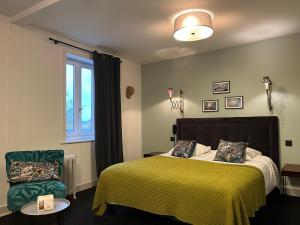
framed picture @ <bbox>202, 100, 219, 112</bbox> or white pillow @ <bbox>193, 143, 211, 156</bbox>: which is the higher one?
framed picture @ <bbox>202, 100, 219, 112</bbox>

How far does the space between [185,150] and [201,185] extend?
1524 millimetres

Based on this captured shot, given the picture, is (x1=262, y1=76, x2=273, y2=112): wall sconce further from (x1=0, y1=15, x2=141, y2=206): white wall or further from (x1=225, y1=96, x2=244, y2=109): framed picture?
(x1=0, y1=15, x2=141, y2=206): white wall

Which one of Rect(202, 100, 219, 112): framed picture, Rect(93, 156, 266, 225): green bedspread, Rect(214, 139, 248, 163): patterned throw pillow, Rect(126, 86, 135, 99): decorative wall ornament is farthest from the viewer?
Rect(126, 86, 135, 99): decorative wall ornament

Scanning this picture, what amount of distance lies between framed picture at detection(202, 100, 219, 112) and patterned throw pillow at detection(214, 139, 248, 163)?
97cm

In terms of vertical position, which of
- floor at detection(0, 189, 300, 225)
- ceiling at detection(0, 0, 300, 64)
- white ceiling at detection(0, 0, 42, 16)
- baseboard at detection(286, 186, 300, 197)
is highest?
white ceiling at detection(0, 0, 42, 16)

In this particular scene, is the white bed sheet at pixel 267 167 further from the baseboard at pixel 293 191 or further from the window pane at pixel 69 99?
the window pane at pixel 69 99

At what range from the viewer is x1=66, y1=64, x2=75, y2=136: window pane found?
398 cm

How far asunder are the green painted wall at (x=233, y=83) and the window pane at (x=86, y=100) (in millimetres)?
1339

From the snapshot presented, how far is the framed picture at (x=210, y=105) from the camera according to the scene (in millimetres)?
4328

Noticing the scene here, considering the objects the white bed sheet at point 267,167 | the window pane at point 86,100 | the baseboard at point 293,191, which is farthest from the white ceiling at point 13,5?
the baseboard at point 293,191

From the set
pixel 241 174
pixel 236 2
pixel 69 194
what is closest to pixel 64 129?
pixel 69 194

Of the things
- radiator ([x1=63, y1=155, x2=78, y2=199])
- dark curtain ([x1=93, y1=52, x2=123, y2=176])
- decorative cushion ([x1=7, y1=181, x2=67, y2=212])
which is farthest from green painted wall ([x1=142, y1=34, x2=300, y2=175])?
decorative cushion ([x1=7, y1=181, x2=67, y2=212])

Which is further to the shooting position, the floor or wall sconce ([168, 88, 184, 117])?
wall sconce ([168, 88, 184, 117])

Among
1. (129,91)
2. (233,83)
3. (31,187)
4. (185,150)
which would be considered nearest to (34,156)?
(31,187)
